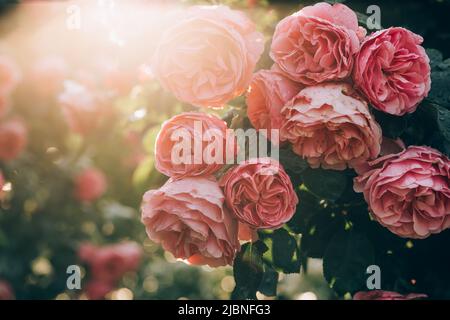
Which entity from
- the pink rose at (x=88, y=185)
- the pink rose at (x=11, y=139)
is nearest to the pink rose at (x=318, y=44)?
the pink rose at (x=11, y=139)

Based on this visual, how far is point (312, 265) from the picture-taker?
4.21 metres

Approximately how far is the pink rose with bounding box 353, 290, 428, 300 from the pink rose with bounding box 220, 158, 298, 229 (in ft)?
1.12

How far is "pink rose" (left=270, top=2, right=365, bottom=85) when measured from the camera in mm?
1148

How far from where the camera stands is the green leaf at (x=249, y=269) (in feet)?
4.05

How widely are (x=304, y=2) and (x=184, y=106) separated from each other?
0.40 meters

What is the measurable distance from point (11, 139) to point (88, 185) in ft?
1.87

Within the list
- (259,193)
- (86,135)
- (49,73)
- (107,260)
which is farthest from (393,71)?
(107,260)

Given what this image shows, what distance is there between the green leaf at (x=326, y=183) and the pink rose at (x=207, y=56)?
222mm

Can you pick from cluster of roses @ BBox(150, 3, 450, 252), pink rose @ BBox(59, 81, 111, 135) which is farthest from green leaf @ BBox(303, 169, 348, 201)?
pink rose @ BBox(59, 81, 111, 135)

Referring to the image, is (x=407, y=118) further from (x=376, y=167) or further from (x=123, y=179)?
(x=123, y=179)

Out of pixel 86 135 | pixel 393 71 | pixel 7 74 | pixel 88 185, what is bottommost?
pixel 393 71

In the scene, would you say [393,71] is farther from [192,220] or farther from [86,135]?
[86,135]

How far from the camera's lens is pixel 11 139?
10.1 feet

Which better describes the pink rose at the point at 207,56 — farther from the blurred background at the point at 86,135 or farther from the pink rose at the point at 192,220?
the blurred background at the point at 86,135
